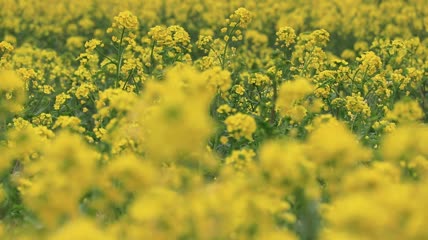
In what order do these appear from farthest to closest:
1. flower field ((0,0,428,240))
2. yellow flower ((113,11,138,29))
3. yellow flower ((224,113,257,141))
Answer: yellow flower ((113,11,138,29)), yellow flower ((224,113,257,141)), flower field ((0,0,428,240))

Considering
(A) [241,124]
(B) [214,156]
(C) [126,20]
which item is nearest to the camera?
(A) [241,124]

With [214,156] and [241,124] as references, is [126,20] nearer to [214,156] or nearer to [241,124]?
[214,156]

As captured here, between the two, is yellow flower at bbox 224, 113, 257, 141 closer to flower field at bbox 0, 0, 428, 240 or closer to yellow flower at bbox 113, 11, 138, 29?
flower field at bbox 0, 0, 428, 240

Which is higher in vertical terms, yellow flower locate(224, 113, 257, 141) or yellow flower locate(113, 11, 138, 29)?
yellow flower locate(113, 11, 138, 29)

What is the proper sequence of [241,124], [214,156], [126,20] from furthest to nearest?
[126,20], [214,156], [241,124]

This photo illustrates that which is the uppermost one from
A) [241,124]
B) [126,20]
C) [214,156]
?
[126,20]

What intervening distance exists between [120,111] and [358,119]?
8.87ft

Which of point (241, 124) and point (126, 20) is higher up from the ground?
point (126, 20)

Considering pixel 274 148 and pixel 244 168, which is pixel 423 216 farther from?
pixel 244 168

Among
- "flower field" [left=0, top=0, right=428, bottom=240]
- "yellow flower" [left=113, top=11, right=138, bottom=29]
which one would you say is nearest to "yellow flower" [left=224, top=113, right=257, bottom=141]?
"flower field" [left=0, top=0, right=428, bottom=240]

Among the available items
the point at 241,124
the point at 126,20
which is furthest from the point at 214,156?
the point at 126,20

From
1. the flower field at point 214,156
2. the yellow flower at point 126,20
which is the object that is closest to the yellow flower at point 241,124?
the flower field at point 214,156

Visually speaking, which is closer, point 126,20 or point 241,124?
point 241,124

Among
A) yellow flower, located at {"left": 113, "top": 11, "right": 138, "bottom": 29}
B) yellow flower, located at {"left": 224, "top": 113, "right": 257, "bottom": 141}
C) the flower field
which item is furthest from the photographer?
yellow flower, located at {"left": 113, "top": 11, "right": 138, "bottom": 29}
